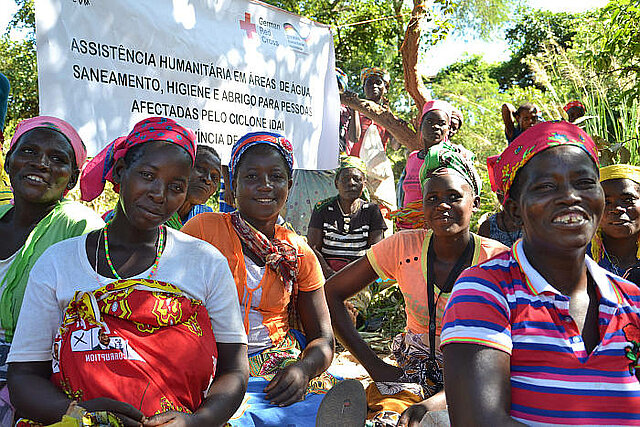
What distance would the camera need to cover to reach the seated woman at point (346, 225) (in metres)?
5.55

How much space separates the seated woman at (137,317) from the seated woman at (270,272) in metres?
0.47

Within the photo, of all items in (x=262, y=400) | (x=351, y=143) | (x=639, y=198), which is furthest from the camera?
(x=351, y=143)

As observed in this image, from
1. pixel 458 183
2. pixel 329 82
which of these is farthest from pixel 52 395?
pixel 329 82

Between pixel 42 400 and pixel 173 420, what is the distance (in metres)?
0.40

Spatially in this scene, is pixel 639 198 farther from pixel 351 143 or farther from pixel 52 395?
pixel 351 143

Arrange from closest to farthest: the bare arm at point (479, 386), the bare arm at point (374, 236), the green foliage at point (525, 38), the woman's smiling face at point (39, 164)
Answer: the bare arm at point (479, 386) < the woman's smiling face at point (39, 164) < the bare arm at point (374, 236) < the green foliage at point (525, 38)

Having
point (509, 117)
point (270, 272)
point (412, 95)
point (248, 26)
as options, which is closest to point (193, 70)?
point (248, 26)

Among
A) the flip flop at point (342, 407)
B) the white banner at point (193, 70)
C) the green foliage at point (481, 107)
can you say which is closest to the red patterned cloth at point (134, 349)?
the flip flop at point (342, 407)

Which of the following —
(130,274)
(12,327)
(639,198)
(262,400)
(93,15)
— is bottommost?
(262,400)

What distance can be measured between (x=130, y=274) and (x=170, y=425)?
1.76 feet

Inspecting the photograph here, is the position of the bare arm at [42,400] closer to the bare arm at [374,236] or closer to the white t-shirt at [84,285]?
the white t-shirt at [84,285]

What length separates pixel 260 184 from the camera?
278 cm

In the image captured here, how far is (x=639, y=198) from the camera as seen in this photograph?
305cm

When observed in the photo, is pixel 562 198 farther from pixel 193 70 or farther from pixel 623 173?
pixel 193 70
